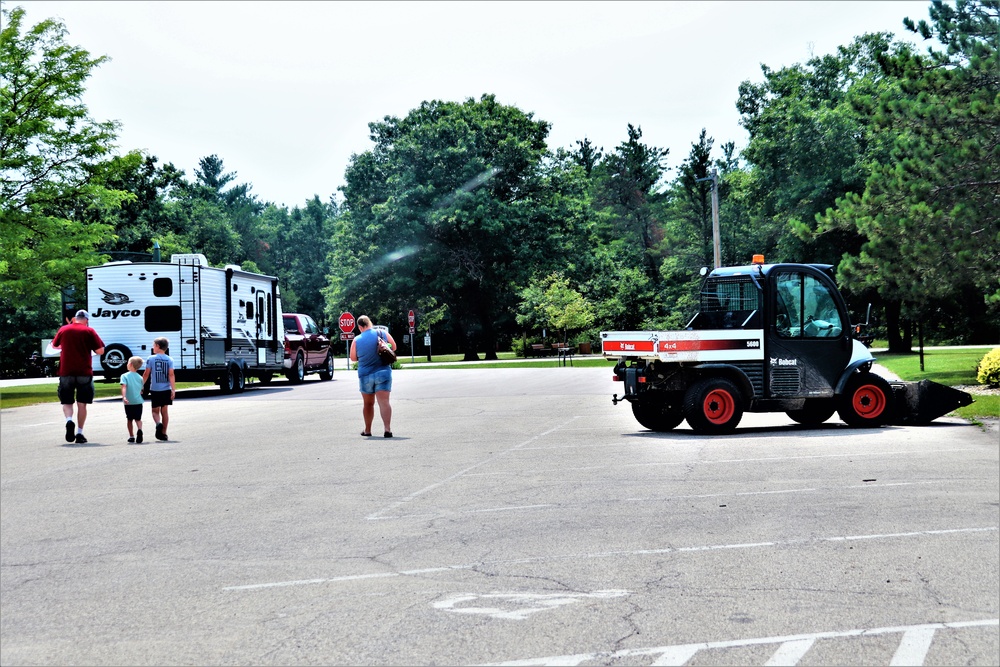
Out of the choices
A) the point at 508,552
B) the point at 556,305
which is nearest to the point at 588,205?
the point at 556,305

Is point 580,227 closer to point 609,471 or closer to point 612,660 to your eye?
point 609,471

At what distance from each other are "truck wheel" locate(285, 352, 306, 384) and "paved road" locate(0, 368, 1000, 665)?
19937 mm

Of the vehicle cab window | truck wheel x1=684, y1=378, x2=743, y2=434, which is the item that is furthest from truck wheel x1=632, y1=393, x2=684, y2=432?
the vehicle cab window

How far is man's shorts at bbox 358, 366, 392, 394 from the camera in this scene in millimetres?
15469

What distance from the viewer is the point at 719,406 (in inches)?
605

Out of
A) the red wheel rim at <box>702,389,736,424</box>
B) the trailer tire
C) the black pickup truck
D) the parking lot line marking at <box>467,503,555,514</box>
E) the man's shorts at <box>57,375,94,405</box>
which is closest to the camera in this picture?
the parking lot line marking at <box>467,503,555,514</box>

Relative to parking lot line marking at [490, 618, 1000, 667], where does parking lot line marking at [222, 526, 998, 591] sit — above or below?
above

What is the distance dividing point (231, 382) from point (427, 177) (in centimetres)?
3589

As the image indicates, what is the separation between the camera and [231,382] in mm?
27859

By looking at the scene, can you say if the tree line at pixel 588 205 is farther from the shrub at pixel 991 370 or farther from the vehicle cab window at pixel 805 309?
the vehicle cab window at pixel 805 309

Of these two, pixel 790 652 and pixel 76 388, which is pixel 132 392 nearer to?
pixel 76 388

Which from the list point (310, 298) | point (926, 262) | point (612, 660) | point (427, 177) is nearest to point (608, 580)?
point (612, 660)

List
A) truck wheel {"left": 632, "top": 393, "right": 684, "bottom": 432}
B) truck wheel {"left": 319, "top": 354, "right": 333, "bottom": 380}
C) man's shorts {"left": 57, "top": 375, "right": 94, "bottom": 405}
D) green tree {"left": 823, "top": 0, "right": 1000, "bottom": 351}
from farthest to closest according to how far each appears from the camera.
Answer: truck wheel {"left": 319, "top": 354, "right": 333, "bottom": 380} < green tree {"left": 823, "top": 0, "right": 1000, "bottom": 351} < truck wheel {"left": 632, "top": 393, "right": 684, "bottom": 432} < man's shorts {"left": 57, "top": 375, "right": 94, "bottom": 405}

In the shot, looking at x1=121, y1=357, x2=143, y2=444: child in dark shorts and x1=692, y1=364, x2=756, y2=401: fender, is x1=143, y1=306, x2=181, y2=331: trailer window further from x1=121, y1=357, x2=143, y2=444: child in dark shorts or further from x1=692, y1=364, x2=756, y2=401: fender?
x1=692, y1=364, x2=756, y2=401: fender
